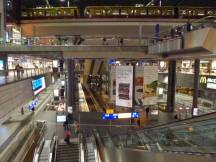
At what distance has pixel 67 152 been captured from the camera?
1333cm

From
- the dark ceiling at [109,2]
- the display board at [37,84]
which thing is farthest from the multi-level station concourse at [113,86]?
the dark ceiling at [109,2]

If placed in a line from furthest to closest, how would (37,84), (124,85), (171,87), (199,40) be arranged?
(171,87), (37,84), (124,85), (199,40)

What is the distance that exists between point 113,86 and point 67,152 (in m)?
5.47

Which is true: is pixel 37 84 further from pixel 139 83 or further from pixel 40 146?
pixel 139 83

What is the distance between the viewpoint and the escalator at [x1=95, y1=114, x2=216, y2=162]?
4.75 metres

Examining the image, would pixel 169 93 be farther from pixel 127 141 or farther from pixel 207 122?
pixel 207 122

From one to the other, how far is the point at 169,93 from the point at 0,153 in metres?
16.0

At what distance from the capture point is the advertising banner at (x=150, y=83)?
16734 mm

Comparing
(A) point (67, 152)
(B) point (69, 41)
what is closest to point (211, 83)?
(B) point (69, 41)

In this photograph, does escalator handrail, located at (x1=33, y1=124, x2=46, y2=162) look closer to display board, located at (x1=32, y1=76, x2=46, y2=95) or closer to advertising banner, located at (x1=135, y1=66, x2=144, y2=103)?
display board, located at (x1=32, y1=76, x2=46, y2=95)

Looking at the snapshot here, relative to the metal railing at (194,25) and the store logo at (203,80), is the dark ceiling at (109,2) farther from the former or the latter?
the metal railing at (194,25)

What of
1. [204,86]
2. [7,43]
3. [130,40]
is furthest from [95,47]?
[204,86]

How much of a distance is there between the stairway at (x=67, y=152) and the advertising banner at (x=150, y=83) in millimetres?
5629

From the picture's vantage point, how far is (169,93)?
907 inches
